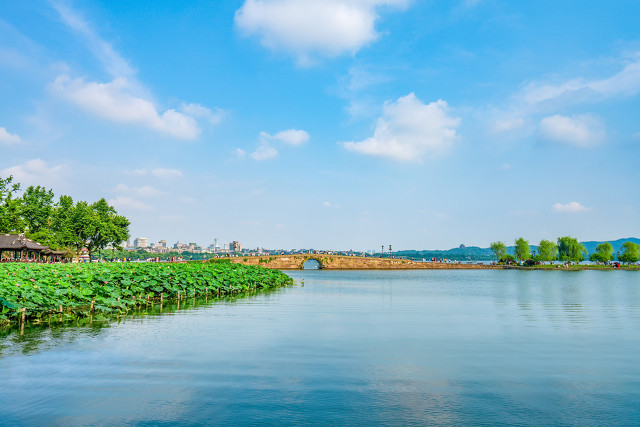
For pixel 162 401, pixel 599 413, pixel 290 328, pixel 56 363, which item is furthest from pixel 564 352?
pixel 56 363

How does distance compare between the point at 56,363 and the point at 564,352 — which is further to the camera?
the point at 564,352

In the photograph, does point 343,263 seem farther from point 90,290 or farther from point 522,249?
point 90,290

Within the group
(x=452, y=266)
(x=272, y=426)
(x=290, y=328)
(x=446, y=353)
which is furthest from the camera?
(x=452, y=266)

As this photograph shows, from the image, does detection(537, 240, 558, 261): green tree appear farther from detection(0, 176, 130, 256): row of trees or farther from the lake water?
the lake water

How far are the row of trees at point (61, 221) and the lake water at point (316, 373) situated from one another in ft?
209

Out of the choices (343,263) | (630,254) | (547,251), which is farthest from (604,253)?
(343,263)

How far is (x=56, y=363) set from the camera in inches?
386

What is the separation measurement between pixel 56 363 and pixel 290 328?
24.4 ft

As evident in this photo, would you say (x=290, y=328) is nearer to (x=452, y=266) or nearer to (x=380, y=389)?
(x=380, y=389)

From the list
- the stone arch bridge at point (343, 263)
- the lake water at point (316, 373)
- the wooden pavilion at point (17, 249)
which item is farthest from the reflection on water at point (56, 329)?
the stone arch bridge at point (343, 263)

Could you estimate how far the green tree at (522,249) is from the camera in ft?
439

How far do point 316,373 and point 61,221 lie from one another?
80.6 meters

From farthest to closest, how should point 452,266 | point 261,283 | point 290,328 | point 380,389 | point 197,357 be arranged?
point 452,266, point 261,283, point 290,328, point 197,357, point 380,389

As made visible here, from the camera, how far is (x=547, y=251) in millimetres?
133750
